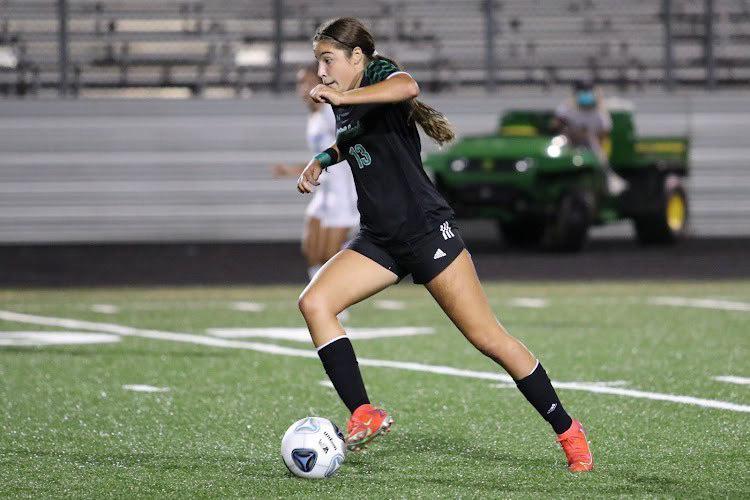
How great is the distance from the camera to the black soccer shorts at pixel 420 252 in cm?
646

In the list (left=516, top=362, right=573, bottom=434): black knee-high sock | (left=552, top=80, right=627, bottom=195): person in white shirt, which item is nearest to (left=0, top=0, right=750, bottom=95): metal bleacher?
(left=552, top=80, right=627, bottom=195): person in white shirt

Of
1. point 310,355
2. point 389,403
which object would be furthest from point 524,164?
point 389,403

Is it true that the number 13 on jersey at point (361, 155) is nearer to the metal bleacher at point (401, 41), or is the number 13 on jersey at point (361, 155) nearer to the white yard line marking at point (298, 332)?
the white yard line marking at point (298, 332)

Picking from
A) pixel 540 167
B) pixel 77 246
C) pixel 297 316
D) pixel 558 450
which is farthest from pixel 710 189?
pixel 558 450

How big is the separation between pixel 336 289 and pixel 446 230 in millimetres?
533

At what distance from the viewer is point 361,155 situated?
6516mm

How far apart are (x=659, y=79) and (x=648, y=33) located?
0.83 metres

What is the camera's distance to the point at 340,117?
657cm

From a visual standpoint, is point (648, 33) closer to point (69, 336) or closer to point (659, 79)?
point (659, 79)

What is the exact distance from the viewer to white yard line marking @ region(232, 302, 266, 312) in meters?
14.3

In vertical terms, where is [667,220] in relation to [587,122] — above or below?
below

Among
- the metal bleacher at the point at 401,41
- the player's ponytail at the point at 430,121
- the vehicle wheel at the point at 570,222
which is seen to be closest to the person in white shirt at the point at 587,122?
the vehicle wheel at the point at 570,222

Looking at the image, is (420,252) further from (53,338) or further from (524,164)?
(524,164)

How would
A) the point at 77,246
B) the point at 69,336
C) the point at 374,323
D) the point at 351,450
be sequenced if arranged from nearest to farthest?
the point at 351,450
the point at 69,336
the point at 374,323
the point at 77,246
